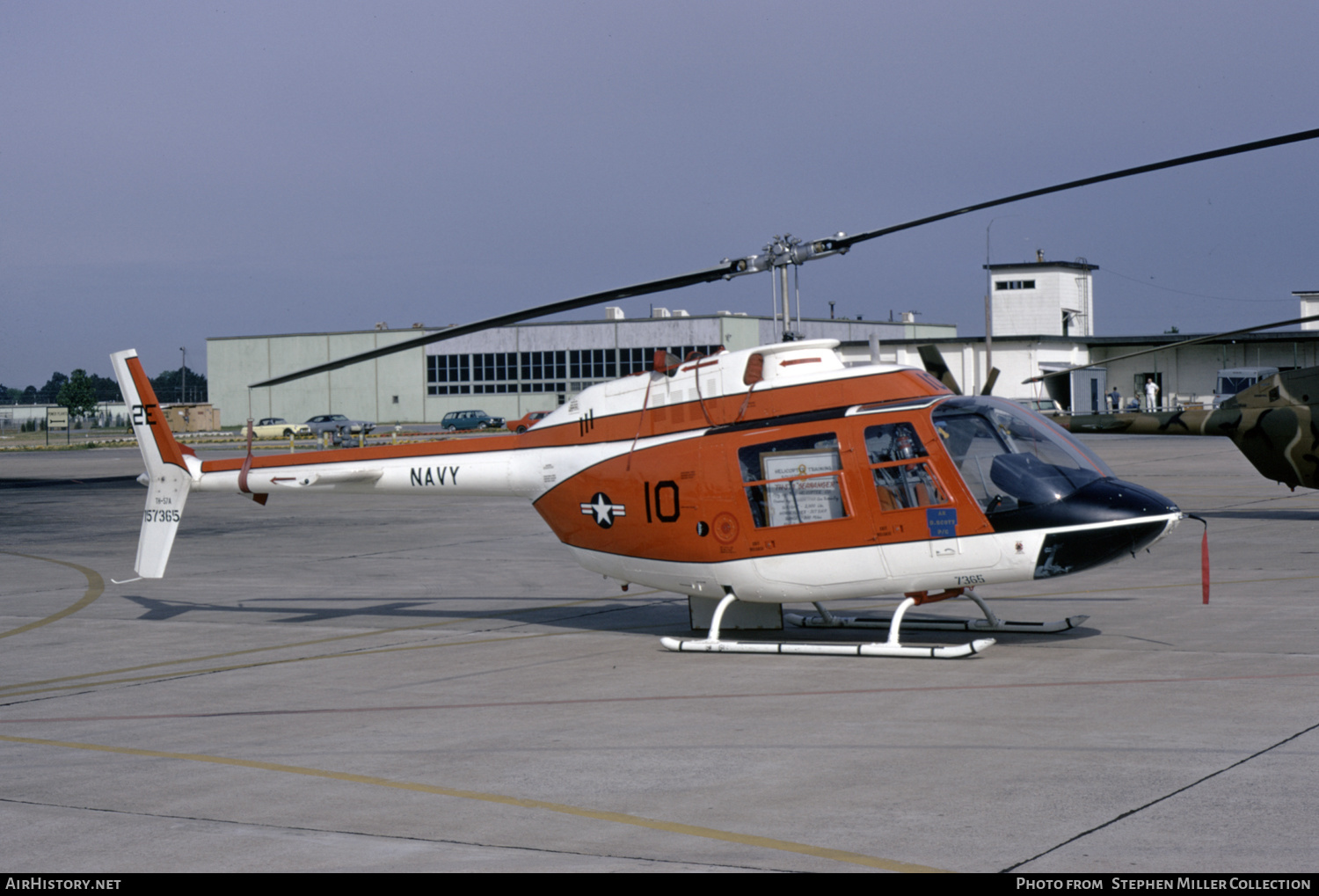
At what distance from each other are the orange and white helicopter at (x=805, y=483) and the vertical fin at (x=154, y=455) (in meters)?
3.16

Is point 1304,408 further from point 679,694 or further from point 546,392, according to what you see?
point 546,392

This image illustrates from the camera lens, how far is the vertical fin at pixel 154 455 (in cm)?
1502

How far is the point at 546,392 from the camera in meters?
94.0

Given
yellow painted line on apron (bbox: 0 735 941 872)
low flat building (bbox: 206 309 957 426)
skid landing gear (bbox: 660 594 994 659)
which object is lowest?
yellow painted line on apron (bbox: 0 735 941 872)

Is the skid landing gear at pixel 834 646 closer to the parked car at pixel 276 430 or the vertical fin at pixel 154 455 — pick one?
the vertical fin at pixel 154 455

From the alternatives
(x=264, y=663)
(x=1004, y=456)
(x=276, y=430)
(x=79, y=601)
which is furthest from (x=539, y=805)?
(x=276, y=430)

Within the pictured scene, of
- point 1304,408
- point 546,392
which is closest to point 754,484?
point 1304,408

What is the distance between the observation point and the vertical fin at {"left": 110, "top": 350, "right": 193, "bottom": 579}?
15023 millimetres

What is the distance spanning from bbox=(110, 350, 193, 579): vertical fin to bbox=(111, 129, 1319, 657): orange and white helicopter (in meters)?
3.16

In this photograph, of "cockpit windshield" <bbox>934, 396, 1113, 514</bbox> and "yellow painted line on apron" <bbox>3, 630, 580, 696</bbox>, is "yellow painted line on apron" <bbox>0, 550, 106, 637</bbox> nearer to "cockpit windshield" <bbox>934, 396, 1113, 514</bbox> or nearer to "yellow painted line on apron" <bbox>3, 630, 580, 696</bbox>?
"yellow painted line on apron" <bbox>3, 630, 580, 696</bbox>

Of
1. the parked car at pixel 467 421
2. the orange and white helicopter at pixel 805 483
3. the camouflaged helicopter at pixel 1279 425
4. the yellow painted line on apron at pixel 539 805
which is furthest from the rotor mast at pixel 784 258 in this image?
the parked car at pixel 467 421

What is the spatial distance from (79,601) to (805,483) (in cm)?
1071

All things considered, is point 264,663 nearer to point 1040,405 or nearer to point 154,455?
point 154,455

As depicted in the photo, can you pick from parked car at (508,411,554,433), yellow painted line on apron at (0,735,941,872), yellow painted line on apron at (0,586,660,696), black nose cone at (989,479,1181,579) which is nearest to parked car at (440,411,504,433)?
parked car at (508,411,554,433)
